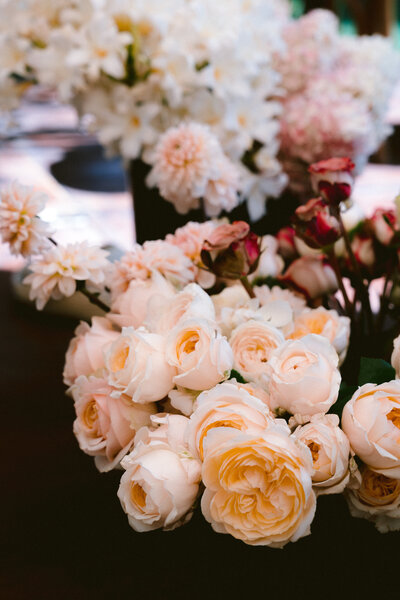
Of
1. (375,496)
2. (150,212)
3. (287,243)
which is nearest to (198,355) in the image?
(375,496)

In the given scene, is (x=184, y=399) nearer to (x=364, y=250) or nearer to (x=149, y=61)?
(x=364, y=250)

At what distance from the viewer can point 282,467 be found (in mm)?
312

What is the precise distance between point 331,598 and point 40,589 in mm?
176

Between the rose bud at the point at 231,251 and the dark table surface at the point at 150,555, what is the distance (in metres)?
0.16

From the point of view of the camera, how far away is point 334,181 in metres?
0.45

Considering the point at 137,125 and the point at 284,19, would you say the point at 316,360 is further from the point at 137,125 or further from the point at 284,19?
the point at 284,19

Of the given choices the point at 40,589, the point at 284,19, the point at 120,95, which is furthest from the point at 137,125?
the point at 40,589

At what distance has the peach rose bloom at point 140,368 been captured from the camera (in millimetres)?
369

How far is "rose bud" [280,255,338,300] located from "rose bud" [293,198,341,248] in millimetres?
61

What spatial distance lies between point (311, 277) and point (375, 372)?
5.7 inches

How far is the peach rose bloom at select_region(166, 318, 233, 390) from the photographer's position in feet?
1.16

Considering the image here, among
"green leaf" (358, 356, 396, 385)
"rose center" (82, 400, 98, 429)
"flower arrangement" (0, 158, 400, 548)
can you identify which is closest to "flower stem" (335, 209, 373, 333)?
"flower arrangement" (0, 158, 400, 548)

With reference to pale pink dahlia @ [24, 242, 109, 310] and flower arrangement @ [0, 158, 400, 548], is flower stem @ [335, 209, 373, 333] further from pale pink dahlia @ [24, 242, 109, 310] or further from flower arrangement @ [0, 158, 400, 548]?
pale pink dahlia @ [24, 242, 109, 310]

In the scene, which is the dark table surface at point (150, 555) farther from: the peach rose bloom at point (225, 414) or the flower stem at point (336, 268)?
the flower stem at point (336, 268)
